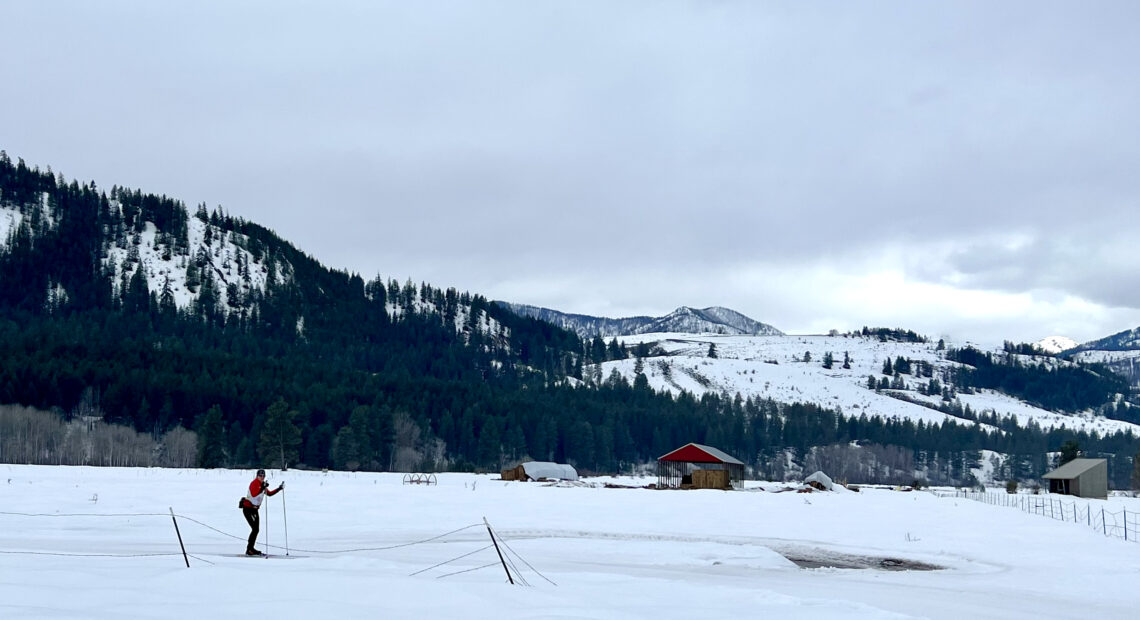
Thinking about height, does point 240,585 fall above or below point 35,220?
below

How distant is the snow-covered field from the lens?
480 inches

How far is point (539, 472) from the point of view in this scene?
76250mm

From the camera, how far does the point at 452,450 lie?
394ft

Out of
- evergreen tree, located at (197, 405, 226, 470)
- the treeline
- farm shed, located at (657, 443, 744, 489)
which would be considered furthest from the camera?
the treeline

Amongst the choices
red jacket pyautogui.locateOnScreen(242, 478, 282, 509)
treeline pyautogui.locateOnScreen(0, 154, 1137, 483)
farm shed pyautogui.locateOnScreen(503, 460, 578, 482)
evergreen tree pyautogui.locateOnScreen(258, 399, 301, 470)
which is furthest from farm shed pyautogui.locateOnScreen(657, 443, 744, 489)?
red jacket pyautogui.locateOnScreen(242, 478, 282, 509)

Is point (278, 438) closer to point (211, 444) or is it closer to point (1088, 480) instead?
point (211, 444)

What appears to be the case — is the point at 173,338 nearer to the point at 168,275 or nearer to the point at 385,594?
the point at 168,275

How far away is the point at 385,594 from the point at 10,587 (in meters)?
4.74

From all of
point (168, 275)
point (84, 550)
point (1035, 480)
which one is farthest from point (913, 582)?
point (168, 275)

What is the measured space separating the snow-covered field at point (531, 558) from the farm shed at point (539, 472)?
2928 cm

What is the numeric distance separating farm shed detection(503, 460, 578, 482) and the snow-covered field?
2928 centimetres

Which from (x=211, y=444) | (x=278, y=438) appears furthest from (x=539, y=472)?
(x=211, y=444)

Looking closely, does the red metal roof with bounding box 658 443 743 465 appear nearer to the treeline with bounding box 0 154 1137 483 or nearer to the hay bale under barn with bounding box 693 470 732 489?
the hay bale under barn with bounding box 693 470 732 489

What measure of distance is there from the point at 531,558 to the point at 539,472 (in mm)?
55213
